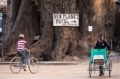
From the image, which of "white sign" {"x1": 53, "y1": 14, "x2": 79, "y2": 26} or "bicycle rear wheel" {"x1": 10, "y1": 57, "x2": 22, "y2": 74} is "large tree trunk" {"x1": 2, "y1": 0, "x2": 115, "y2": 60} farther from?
"bicycle rear wheel" {"x1": 10, "y1": 57, "x2": 22, "y2": 74}

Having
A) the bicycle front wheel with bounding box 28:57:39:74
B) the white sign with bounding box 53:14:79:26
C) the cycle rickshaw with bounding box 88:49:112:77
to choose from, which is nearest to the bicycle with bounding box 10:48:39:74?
the bicycle front wheel with bounding box 28:57:39:74

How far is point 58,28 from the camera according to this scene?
2556cm

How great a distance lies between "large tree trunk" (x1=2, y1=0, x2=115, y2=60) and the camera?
25464 millimetres

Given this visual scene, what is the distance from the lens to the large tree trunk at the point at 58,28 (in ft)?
83.5

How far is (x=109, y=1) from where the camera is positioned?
27.6 metres

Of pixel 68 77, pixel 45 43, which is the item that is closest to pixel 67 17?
pixel 45 43

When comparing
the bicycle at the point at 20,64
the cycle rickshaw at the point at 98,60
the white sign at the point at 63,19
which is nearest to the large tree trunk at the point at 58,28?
the white sign at the point at 63,19

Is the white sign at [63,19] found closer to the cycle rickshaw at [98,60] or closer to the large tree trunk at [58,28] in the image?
the large tree trunk at [58,28]

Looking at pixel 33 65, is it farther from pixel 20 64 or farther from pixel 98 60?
pixel 98 60

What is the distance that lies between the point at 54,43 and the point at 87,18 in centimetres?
307

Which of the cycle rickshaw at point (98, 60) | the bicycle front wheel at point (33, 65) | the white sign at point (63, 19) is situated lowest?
the bicycle front wheel at point (33, 65)

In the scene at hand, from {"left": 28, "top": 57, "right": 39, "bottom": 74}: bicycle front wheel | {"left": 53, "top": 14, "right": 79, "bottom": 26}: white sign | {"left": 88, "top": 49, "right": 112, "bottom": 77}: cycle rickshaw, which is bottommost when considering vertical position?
{"left": 28, "top": 57, "right": 39, "bottom": 74}: bicycle front wheel

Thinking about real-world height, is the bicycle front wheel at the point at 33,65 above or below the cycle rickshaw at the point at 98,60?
below

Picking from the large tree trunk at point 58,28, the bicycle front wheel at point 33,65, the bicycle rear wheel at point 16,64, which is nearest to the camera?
the bicycle rear wheel at point 16,64
